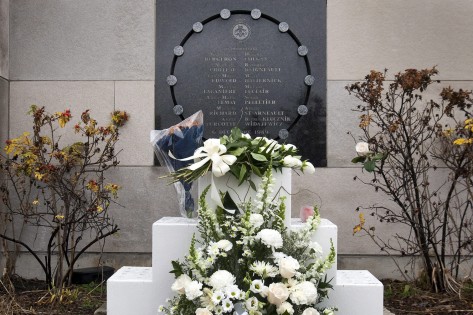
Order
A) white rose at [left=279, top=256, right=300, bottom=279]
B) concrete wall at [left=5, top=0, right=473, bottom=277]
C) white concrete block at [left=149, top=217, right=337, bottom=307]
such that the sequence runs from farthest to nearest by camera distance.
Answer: concrete wall at [left=5, top=0, right=473, bottom=277] → white concrete block at [left=149, top=217, right=337, bottom=307] → white rose at [left=279, top=256, right=300, bottom=279]

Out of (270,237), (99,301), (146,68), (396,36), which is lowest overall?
(99,301)

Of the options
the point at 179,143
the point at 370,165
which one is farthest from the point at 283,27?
the point at 179,143

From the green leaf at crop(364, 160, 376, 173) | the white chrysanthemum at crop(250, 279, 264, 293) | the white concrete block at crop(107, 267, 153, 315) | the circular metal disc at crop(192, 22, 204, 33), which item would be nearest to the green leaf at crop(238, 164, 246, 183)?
the white chrysanthemum at crop(250, 279, 264, 293)

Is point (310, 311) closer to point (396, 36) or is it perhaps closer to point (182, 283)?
point (182, 283)

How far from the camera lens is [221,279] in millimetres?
3121

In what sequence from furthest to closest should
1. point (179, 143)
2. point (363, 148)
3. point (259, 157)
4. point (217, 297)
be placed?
point (363, 148)
point (179, 143)
point (259, 157)
point (217, 297)

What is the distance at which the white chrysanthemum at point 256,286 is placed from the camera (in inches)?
123

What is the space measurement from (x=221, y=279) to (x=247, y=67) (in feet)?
10.9

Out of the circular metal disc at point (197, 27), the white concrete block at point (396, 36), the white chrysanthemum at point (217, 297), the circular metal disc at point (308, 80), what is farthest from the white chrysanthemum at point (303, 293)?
the circular metal disc at point (197, 27)

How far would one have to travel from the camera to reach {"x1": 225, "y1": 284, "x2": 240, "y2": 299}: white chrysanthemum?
307 cm

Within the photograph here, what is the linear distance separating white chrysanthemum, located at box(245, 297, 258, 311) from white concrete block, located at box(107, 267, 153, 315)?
2.92 feet

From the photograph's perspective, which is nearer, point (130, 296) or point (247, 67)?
point (130, 296)

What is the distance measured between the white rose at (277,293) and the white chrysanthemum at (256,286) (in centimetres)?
5

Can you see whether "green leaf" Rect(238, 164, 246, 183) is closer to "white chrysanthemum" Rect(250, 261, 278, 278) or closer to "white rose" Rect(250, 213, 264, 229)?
"white rose" Rect(250, 213, 264, 229)
